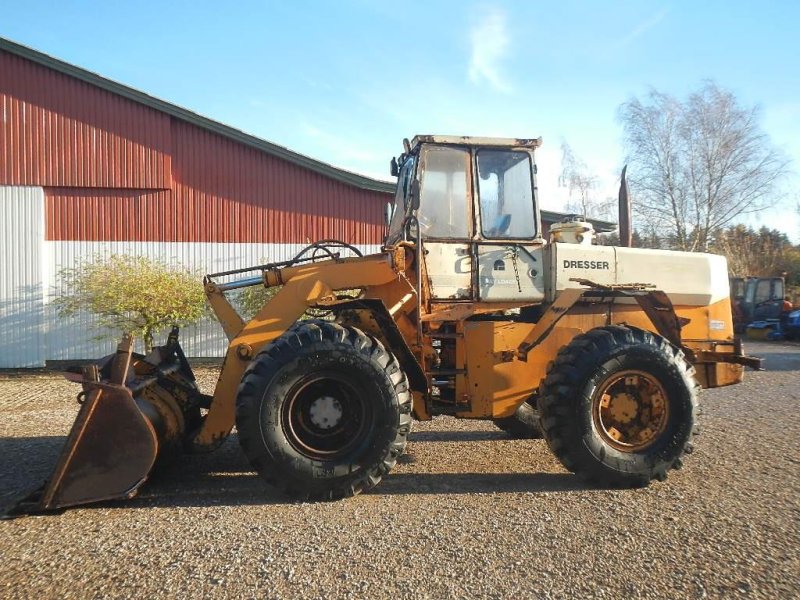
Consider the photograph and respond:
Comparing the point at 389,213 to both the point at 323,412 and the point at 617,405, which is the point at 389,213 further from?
the point at 617,405

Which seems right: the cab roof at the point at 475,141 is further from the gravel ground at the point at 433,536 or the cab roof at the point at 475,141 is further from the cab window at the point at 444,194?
the gravel ground at the point at 433,536

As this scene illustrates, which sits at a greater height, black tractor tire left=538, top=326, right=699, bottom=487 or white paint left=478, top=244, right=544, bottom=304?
white paint left=478, top=244, right=544, bottom=304

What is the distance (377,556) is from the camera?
11.7 ft

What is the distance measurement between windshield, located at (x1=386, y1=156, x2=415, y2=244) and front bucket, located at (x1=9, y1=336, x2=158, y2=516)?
2.66 meters

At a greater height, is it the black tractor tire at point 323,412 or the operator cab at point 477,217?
the operator cab at point 477,217

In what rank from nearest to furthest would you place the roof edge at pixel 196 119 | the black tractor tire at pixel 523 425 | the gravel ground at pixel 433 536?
the gravel ground at pixel 433 536 → the black tractor tire at pixel 523 425 → the roof edge at pixel 196 119

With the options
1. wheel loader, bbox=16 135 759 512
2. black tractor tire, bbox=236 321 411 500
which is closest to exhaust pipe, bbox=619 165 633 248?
wheel loader, bbox=16 135 759 512

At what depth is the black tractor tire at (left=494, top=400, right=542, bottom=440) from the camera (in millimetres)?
6539

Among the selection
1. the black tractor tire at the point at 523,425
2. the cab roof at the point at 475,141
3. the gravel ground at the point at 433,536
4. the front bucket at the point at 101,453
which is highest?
the cab roof at the point at 475,141

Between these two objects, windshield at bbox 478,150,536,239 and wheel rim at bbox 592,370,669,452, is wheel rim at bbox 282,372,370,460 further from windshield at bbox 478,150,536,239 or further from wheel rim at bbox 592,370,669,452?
wheel rim at bbox 592,370,669,452

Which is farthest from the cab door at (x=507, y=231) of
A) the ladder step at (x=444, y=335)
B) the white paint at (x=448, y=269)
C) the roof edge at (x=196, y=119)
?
the roof edge at (x=196, y=119)

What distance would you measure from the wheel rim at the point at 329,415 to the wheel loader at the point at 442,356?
0.04 ft

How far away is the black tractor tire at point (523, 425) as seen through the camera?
6539mm

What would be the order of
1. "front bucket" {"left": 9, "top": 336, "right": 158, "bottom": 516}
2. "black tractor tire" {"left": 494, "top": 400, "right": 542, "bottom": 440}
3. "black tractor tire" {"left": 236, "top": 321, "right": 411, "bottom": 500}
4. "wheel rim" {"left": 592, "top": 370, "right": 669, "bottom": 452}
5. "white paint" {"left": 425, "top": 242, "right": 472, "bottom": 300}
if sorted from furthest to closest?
"black tractor tire" {"left": 494, "top": 400, "right": 542, "bottom": 440}
"white paint" {"left": 425, "top": 242, "right": 472, "bottom": 300}
"wheel rim" {"left": 592, "top": 370, "right": 669, "bottom": 452}
"black tractor tire" {"left": 236, "top": 321, "right": 411, "bottom": 500}
"front bucket" {"left": 9, "top": 336, "right": 158, "bottom": 516}
